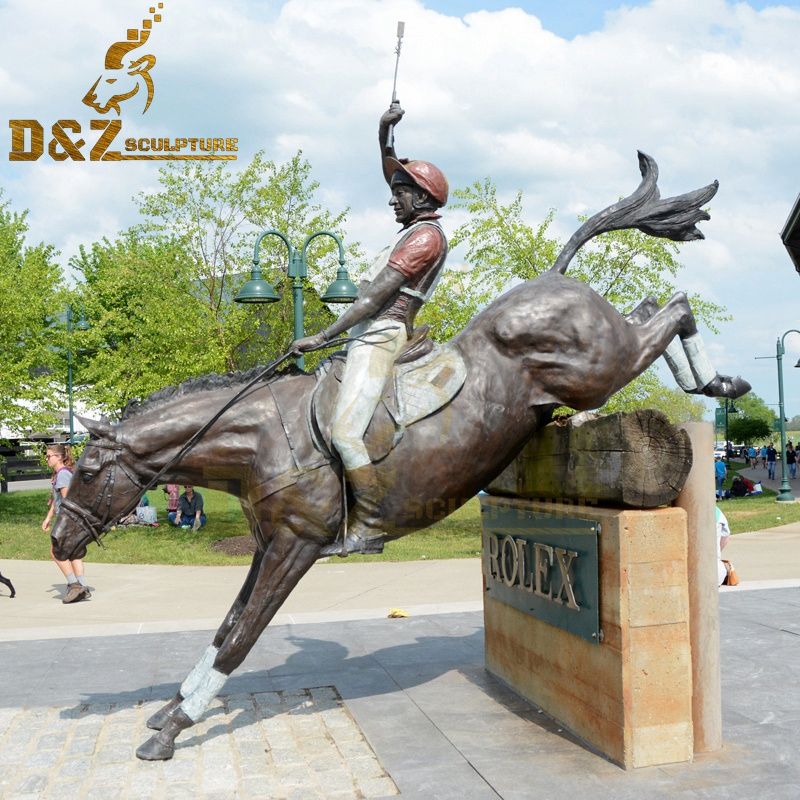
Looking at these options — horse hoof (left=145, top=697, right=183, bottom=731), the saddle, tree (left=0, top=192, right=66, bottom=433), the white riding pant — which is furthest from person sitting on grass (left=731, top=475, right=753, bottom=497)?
horse hoof (left=145, top=697, right=183, bottom=731)

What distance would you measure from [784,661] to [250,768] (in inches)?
162

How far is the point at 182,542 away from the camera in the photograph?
17.0 m

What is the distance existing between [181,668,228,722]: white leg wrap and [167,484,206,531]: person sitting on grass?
14004 millimetres

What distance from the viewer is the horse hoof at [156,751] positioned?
15.7ft

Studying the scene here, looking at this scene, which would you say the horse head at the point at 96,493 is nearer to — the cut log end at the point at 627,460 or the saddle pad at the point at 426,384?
the saddle pad at the point at 426,384

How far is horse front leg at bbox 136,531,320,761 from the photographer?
493 centimetres

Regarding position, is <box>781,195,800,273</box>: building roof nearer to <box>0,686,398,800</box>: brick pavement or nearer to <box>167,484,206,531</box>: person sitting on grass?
<box>167,484,206,531</box>: person sitting on grass

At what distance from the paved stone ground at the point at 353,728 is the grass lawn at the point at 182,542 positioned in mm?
6317

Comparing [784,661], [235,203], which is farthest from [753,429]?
[784,661]

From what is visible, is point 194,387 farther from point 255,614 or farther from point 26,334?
point 26,334

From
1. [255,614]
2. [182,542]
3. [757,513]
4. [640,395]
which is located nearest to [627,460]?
[255,614]

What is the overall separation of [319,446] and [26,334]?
16062mm

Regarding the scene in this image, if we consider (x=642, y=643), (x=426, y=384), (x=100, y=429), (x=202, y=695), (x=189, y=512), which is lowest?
Answer: (x=189, y=512)

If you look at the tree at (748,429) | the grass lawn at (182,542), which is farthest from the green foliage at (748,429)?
the grass lawn at (182,542)
